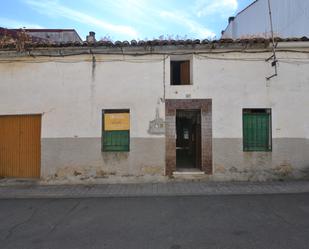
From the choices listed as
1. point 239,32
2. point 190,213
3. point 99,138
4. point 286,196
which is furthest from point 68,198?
point 239,32

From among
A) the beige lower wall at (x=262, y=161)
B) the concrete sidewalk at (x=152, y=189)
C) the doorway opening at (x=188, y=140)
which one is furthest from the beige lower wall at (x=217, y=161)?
the doorway opening at (x=188, y=140)

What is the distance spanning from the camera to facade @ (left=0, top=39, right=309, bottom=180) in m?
10.7

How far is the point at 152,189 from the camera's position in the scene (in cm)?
962

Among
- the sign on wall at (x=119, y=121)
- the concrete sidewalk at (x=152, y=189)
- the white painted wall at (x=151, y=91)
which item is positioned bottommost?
the concrete sidewalk at (x=152, y=189)

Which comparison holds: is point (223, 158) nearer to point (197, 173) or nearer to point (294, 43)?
point (197, 173)

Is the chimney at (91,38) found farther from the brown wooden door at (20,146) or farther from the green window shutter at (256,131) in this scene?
the green window shutter at (256,131)

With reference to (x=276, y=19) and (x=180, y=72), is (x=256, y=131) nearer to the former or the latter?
(x=180, y=72)

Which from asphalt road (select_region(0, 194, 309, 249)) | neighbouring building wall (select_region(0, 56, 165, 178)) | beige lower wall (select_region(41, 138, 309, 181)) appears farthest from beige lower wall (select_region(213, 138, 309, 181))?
asphalt road (select_region(0, 194, 309, 249))

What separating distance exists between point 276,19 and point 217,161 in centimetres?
1029

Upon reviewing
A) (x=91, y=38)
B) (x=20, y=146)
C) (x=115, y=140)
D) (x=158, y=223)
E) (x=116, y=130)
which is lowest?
(x=158, y=223)

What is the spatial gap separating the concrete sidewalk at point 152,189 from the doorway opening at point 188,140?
131 cm

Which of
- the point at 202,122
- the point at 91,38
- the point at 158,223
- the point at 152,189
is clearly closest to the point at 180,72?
the point at 202,122

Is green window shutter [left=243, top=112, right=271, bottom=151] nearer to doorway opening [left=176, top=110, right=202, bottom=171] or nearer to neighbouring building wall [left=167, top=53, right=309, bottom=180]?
neighbouring building wall [left=167, top=53, right=309, bottom=180]

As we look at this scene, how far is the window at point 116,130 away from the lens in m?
10.8
